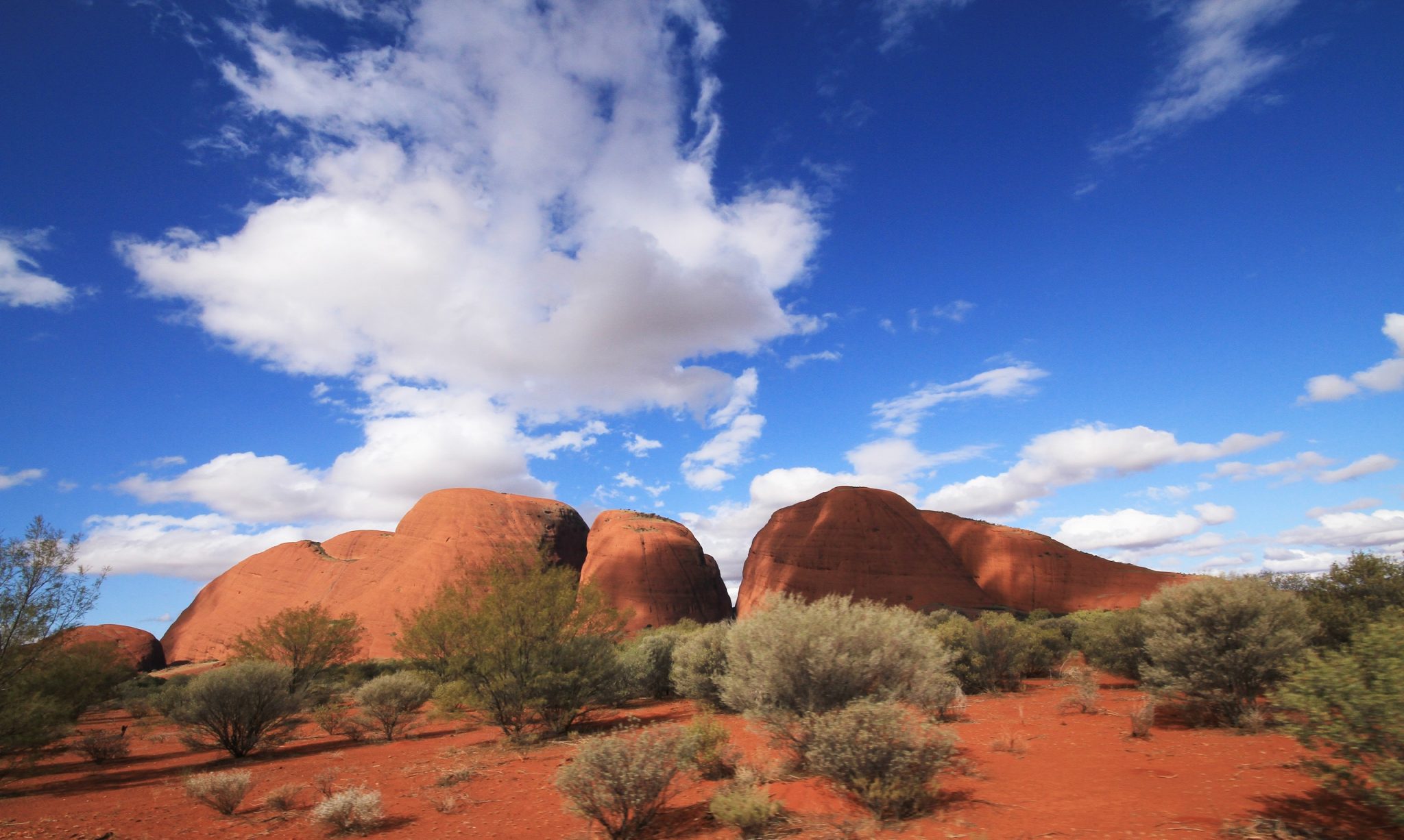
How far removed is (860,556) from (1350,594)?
3856cm

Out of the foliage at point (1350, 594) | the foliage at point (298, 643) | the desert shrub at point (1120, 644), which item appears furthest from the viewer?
the foliage at point (298, 643)

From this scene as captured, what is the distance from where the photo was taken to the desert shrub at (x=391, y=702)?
53.0 ft

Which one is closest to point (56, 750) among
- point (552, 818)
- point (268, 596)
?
point (552, 818)

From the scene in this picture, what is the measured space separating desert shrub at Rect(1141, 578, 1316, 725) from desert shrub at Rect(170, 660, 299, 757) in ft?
63.0

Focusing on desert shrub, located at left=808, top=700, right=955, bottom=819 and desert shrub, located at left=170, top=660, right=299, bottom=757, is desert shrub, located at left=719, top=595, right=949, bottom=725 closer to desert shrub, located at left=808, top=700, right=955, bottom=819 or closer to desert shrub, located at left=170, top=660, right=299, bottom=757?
desert shrub, located at left=808, top=700, right=955, bottom=819

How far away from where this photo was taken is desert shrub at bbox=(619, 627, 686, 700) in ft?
60.0

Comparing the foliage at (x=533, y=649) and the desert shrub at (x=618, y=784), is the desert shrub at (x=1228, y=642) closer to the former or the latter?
the desert shrub at (x=618, y=784)

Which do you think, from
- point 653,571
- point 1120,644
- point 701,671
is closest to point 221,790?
point 701,671

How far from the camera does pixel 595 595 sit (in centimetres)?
1545

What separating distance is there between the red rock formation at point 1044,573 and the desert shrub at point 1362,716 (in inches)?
1973

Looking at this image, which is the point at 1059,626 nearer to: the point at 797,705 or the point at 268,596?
the point at 797,705

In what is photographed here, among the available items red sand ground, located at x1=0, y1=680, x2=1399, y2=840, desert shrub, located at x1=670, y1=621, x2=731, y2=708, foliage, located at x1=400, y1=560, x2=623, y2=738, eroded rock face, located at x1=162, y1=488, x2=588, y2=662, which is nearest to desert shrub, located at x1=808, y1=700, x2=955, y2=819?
red sand ground, located at x1=0, y1=680, x2=1399, y2=840

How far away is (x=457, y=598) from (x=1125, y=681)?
1881 cm

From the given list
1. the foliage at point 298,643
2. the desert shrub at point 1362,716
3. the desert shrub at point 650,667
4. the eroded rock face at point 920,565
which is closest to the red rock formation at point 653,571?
the eroded rock face at point 920,565
